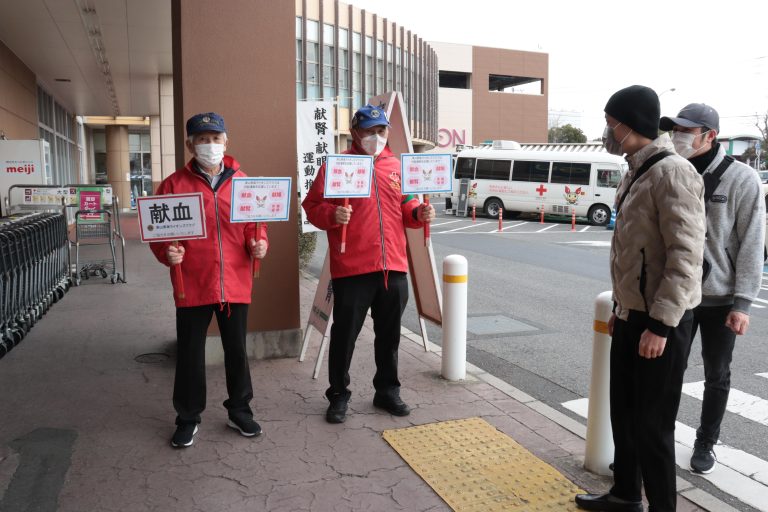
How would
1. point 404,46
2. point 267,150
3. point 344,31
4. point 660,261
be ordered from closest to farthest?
point 660,261
point 267,150
point 344,31
point 404,46

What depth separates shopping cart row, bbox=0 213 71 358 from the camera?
601cm

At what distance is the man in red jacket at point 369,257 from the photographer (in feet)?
13.9

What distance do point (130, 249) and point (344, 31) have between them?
31.2 meters

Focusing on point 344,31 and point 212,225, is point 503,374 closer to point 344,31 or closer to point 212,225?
point 212,225

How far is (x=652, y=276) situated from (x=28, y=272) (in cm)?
648

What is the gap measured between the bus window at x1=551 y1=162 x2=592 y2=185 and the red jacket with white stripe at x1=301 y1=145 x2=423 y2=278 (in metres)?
21.4

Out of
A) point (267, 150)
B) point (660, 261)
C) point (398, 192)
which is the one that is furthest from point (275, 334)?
point (660, 261)

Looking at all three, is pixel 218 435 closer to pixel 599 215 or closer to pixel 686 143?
pixel 686 143

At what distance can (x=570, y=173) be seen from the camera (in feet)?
81.1

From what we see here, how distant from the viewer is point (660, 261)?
2766 millimetres

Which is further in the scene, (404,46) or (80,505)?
(404,46)

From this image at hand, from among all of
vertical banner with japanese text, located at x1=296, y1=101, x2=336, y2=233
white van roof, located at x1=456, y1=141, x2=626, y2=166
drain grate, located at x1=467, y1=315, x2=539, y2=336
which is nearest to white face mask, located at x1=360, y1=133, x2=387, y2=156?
drain grate, located at x1=467, y1=315, x2=539, y2=336

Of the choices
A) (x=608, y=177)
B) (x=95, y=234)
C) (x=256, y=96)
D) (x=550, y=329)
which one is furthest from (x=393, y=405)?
(x=608, y=177)

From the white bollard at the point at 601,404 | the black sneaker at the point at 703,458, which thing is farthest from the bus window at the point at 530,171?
the white bollard at the point at 601,404
